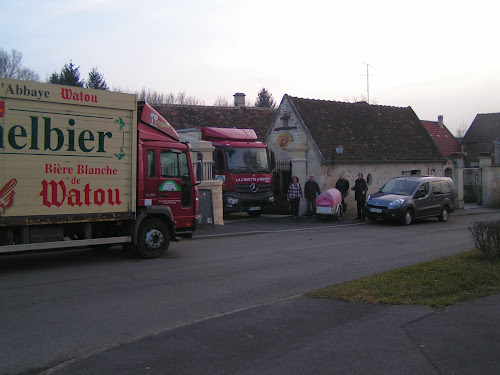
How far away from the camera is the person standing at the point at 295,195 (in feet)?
66.7

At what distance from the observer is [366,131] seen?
2509 cm

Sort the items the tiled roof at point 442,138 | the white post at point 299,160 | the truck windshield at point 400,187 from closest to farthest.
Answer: the truck windshield at point 400,187
the white post at point 299,160
the tiled roof at point 442,138

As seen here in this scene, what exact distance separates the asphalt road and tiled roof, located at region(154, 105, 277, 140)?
16.5 m

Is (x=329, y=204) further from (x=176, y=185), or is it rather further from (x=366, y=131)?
(x=176, y=185)

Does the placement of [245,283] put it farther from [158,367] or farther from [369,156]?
[369,156]

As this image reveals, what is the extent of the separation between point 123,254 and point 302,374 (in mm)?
8220

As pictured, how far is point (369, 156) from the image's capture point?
2355 centimetres

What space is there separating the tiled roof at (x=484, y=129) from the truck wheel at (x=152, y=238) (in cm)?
4823

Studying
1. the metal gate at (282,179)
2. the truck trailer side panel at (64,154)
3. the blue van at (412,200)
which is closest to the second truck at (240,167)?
the metal gate at (282,179)

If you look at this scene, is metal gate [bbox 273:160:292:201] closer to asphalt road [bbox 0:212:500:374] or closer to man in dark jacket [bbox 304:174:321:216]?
man in dark jacket [bbox 304:174:321:216]

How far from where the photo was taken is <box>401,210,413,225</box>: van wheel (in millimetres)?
18625

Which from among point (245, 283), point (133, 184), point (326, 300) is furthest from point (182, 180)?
point (326, 300)

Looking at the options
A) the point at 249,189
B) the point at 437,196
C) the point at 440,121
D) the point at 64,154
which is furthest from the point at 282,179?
the point at 440,121

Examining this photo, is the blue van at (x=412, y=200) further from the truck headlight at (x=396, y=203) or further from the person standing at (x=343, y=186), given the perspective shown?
the person standing at (x=343, y=186)
